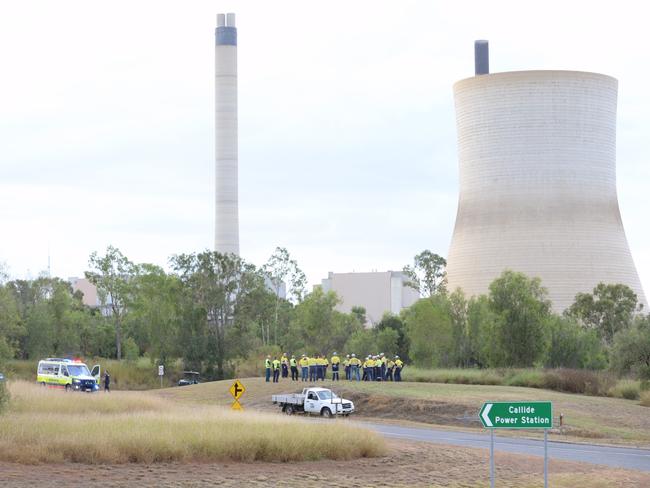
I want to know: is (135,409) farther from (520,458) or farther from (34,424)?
(520,458)

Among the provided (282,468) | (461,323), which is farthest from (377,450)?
(461,323)

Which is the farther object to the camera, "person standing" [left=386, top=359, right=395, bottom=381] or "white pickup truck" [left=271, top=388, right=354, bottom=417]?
"person standing" [left=386, top=359, right=395, bottom=381]

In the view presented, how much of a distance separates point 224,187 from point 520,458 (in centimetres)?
7544

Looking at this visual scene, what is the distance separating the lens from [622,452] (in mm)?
26078

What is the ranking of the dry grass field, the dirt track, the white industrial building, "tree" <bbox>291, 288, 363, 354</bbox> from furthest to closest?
the white industrial building
"tree" <bbox>291, 288, 363, 354</bbox>
the dry grass field
the dirt track

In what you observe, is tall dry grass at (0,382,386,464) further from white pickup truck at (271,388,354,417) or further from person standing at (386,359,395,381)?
person standing at (386,359,395,381)

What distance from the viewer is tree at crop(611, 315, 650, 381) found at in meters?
44.5

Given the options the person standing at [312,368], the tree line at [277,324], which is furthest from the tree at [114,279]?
the person standing at [312,368]

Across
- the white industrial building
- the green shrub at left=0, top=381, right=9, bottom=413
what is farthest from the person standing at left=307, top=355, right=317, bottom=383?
the white industrial building

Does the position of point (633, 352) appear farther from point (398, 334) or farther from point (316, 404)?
point (398, 334)

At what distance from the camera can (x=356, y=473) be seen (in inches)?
768

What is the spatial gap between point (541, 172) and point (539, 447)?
47.1 metres

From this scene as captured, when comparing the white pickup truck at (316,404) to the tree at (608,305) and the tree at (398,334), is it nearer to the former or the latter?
the tree at (608,305)

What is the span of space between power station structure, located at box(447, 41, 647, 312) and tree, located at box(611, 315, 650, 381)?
24691 mm
